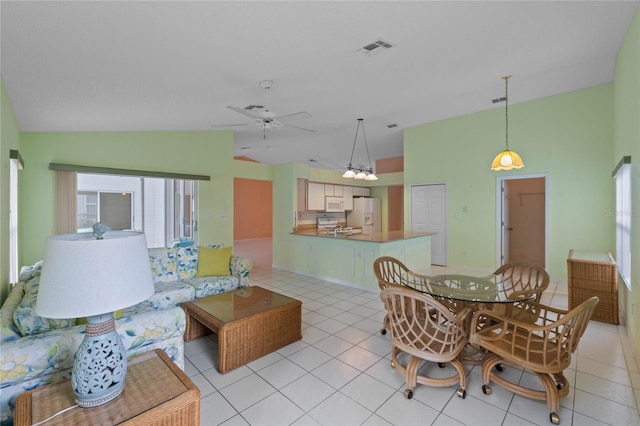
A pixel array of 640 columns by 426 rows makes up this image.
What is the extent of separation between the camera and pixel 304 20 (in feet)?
7.94

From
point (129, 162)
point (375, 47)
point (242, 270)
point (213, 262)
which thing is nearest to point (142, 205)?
point (129, 162)

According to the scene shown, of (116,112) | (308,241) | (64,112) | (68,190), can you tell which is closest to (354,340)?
(308,241)

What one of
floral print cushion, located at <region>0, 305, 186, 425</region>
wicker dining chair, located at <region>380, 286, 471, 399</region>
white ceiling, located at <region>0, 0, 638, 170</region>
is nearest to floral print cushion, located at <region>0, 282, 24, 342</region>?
floral print cushion, located at <region>0, 305, 186, 425</region>

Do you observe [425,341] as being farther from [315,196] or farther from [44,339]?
[315,196]

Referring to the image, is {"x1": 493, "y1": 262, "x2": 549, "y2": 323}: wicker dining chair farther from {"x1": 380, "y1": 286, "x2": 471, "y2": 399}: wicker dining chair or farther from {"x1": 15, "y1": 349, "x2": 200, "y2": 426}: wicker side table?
{"x1": 15, "y1": 349, "x2": 200, "y2": 426}: wicker side table

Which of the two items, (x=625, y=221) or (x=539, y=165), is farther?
(x=539, y=165)

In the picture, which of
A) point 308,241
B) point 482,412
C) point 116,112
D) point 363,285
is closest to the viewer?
point 482,412

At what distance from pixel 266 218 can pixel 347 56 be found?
9.99m

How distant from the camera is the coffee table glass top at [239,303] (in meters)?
2.73

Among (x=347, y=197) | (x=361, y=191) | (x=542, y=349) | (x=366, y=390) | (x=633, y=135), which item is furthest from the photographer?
(x=361, y=191)

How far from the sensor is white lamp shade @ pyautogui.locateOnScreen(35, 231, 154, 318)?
118cm

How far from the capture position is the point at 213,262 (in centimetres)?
402

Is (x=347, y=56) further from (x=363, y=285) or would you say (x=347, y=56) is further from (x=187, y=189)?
(x=187, y=189)

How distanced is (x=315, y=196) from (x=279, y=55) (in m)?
4.72
